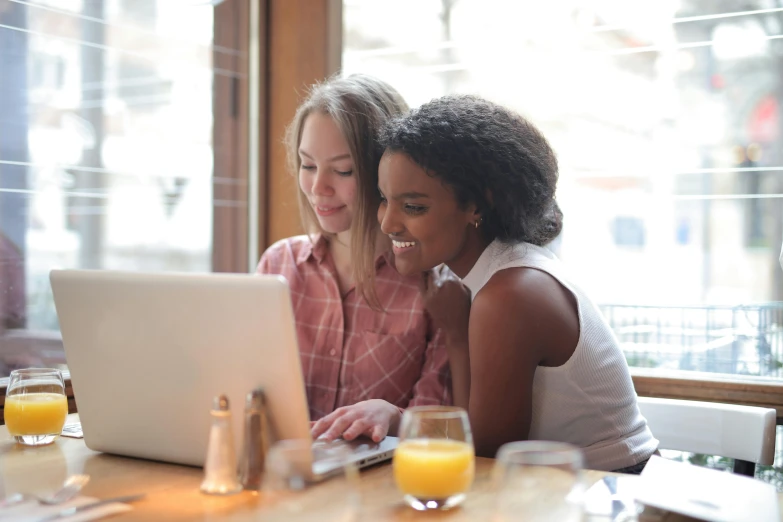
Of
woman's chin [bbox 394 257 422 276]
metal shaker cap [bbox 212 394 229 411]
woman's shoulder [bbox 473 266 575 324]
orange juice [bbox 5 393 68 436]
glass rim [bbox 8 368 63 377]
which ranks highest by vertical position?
woman's chin [bbox 394 257 422 276]

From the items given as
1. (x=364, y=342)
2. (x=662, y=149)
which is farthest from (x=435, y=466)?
(x=662, y=149)

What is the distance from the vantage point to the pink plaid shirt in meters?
1.81

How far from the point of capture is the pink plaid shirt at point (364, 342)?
181 centimetres

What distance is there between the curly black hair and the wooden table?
1.80ft

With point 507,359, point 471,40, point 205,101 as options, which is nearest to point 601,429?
point 507,359

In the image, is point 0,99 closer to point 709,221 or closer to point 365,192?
point 365,192

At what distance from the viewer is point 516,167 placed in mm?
1600

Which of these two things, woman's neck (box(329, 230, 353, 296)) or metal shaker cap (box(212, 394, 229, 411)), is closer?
metal shaker cap (box(212, 394, 229, 411))

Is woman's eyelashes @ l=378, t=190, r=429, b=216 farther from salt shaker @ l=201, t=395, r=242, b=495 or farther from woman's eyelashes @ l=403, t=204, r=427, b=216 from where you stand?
salt shaker @ l=201, t=395, r=242, b=495

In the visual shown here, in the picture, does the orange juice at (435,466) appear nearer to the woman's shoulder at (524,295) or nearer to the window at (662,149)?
the woman's shoulder at (524,295)

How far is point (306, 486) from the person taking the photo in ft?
2.40

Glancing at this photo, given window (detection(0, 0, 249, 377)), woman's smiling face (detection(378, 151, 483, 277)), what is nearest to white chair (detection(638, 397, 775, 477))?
woman's smiling face (detection(378, 151, 483, 277))

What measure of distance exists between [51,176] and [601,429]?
1.51m

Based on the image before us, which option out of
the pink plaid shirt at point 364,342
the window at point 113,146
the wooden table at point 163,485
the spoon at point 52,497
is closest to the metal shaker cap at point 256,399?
the wooden table at point 163,485
